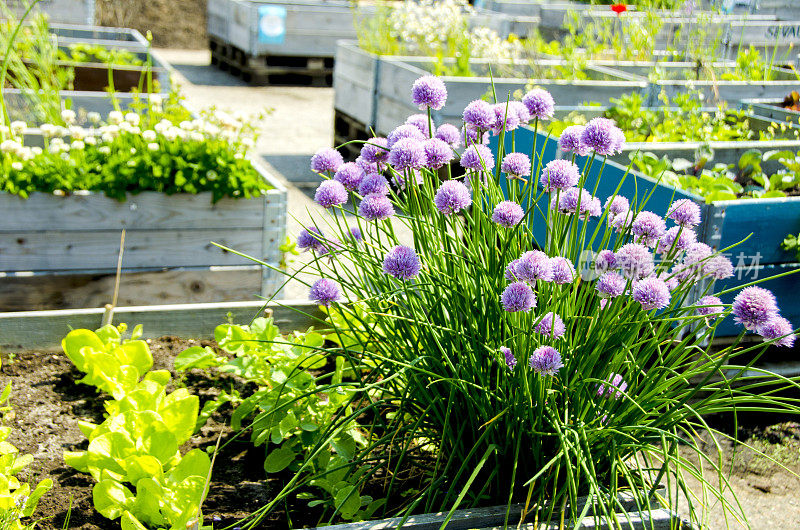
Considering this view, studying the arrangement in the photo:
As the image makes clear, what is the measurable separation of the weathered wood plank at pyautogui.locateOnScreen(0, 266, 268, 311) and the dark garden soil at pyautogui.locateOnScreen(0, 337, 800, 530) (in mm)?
812

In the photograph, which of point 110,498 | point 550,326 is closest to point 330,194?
point 550,326

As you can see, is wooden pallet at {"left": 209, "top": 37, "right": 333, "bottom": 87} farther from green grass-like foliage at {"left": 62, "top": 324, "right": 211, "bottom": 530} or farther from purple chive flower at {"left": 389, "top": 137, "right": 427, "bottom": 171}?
purple chive flower at {"left": 389, "top": 137, "right": 427, "bottom": 171}

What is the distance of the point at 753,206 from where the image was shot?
2805 millimetres

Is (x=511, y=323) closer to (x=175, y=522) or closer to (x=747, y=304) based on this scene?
(x=747, y=304)

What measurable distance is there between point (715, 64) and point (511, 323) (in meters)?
4.96

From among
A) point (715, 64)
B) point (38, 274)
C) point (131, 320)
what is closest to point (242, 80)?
point (715, 64)

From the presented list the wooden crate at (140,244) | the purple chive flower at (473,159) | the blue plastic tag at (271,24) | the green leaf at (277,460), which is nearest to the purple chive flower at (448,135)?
the purple chive flower at (473,159)

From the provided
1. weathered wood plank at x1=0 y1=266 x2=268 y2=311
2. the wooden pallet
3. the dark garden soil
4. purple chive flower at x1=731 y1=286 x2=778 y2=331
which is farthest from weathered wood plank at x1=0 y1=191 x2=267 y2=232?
the wooden pallet

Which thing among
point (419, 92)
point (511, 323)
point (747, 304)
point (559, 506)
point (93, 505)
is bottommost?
point (93, 505)

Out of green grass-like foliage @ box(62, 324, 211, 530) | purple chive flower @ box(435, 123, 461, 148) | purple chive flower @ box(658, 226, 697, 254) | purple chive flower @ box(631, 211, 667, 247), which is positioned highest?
purple chive flower @ box(435, 123, 461, 148)

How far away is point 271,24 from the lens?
8.38m

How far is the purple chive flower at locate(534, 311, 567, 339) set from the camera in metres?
1.47

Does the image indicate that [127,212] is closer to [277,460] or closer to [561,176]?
[277,460]

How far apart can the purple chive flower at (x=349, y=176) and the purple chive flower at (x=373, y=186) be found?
10cm
